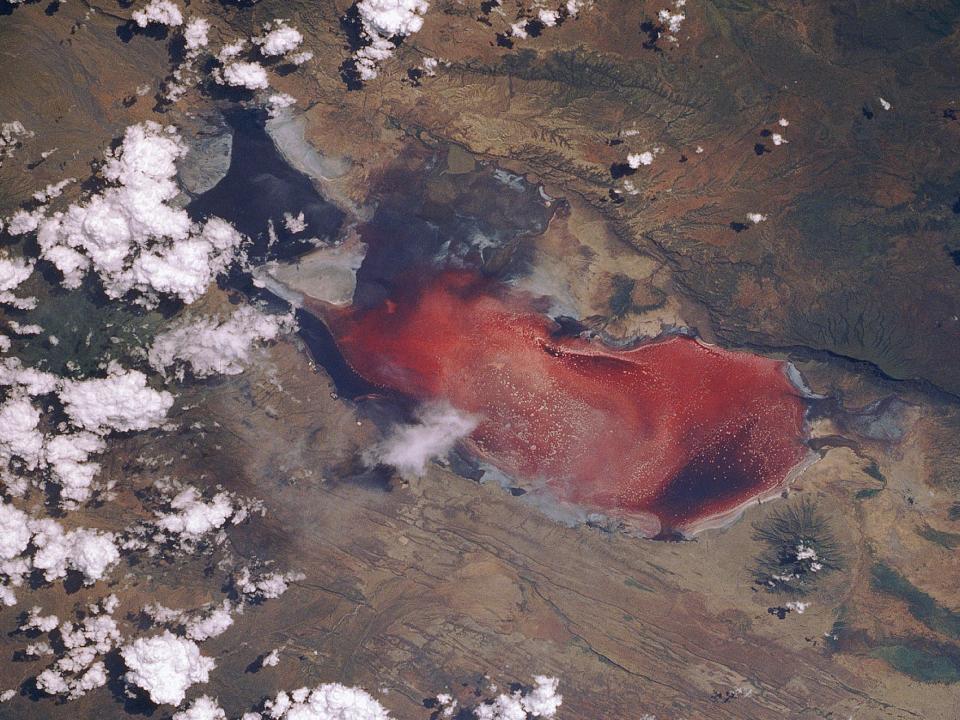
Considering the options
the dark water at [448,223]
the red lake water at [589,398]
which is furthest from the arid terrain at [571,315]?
the red lake water at [589,398]

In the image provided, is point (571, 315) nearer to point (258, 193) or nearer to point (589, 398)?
point (589, 398)

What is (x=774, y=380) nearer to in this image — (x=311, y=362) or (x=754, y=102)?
(x=754, y=102)

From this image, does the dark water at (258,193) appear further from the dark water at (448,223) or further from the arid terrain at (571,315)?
the dark water at (448,223)

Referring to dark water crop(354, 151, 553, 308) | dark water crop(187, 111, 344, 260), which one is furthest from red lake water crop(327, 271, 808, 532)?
dark water crop(187, 111, 344, 260)

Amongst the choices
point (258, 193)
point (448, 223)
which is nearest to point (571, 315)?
point (448, 223)

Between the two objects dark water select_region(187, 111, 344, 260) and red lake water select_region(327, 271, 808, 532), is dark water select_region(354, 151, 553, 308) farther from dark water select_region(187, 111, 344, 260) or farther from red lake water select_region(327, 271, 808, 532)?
dark water select_region(187, 111, 344, 260)

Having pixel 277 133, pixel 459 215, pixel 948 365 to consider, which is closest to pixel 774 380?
pixel 948 365

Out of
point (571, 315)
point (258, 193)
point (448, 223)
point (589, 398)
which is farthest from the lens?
point (589, 398)

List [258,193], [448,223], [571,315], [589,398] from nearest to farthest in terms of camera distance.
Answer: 1. [258,193]
2. [448,223]
3. [571,315]
4. [589,398]
